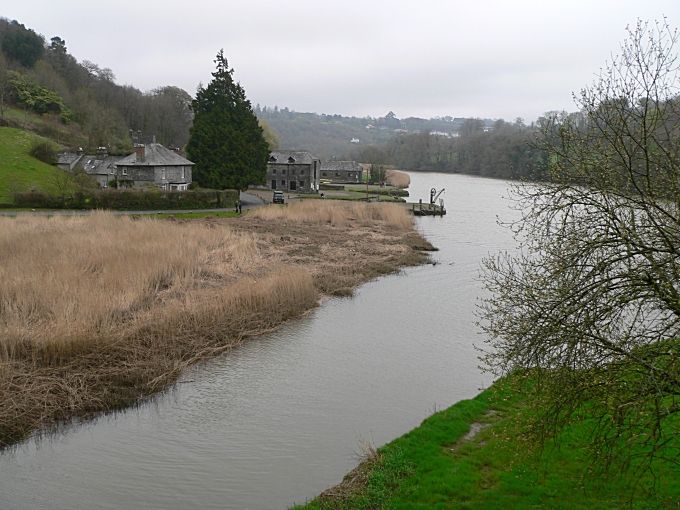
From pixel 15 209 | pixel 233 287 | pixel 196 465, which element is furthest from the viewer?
pixel 15 209

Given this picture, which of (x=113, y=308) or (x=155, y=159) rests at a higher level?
(x=155, y=159)

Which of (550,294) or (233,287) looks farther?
(233,287)

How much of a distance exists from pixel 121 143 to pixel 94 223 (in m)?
34.6

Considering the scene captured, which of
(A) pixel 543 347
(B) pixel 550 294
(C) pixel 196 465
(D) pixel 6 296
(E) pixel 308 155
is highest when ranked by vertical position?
(E) pixel 308 155

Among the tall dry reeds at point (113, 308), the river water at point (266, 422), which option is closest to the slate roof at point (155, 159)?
the tall dry reeds at point (113, 308)

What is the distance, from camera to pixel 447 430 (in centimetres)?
1165

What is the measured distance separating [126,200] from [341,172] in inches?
2278

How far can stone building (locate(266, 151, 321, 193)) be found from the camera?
70.8 meters

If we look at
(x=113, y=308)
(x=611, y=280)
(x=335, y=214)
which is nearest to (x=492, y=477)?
(x=611, y=280)

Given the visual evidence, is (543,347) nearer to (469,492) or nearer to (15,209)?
(469,492)

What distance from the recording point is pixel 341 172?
96.1 m

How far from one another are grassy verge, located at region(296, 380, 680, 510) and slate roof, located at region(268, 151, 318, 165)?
6110cm

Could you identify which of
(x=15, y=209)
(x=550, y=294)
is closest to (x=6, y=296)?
(x=550, y=294)

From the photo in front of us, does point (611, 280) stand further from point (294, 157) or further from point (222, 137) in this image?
point (294, 157)
